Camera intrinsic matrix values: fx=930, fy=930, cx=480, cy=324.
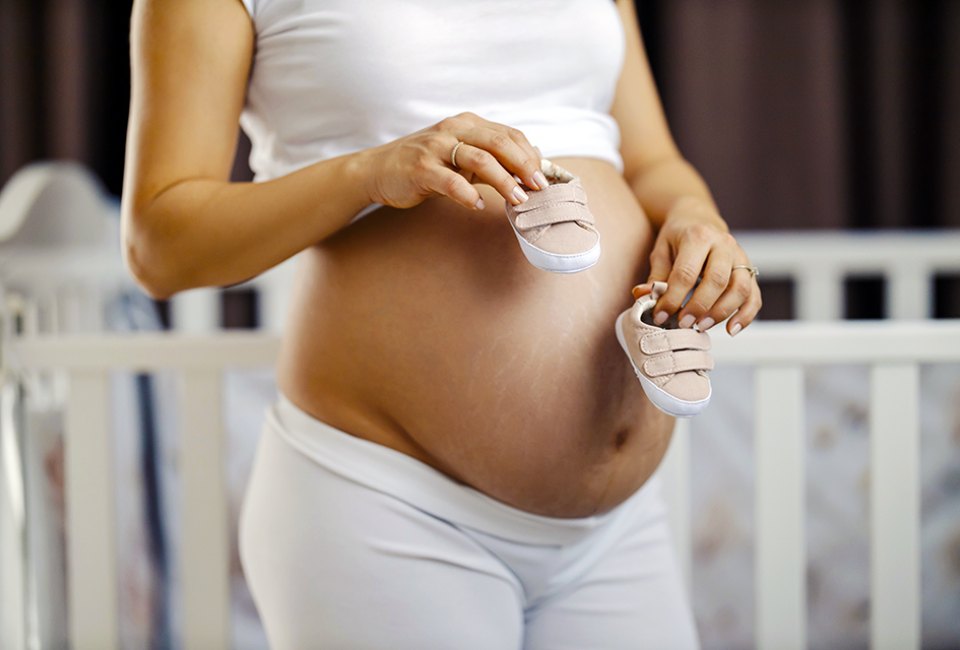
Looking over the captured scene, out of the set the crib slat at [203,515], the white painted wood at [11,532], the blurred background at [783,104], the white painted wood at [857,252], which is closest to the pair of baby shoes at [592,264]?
the crib slat at [203,515]

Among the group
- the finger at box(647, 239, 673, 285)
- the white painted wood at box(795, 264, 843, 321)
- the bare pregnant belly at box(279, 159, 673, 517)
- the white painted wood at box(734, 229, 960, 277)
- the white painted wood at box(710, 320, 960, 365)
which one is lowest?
the white painted wood at box(795, 264, 843, 321)

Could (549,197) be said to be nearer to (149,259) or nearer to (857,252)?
(149,259)

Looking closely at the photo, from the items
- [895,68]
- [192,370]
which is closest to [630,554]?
[192,370]

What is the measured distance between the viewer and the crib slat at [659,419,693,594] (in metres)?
1.02

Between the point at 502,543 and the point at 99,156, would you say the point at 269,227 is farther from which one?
the point at 99,156

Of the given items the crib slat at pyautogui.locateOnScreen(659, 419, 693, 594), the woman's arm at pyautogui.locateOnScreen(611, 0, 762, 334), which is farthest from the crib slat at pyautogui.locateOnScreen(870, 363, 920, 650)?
the woman's arm at pyautogui.locateOnScreen(611, 0, 762, 334)

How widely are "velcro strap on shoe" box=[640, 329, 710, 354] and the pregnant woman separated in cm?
2

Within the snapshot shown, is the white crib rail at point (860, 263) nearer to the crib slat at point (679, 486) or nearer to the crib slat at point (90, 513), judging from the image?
the crib slat at point (679, 486)

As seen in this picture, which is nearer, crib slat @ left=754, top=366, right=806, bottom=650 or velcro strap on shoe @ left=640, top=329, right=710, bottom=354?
velcro strap on shoe @ left=640, top=329, right=710, bottom=354

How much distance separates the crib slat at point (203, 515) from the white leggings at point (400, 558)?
0.29 m

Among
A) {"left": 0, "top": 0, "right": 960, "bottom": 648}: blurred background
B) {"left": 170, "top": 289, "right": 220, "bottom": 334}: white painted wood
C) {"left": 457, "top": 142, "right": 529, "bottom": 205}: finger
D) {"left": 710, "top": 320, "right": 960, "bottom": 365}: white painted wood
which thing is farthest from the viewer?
{"left": 0, "top": 0, "right": 960, "bottom": 648}: blurred background

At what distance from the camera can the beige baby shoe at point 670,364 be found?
58 centimetres

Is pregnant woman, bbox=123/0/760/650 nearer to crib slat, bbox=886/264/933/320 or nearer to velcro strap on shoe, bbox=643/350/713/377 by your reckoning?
velcro strap on shoe, bbox=643/350/713/377

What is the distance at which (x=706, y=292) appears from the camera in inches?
24.1
